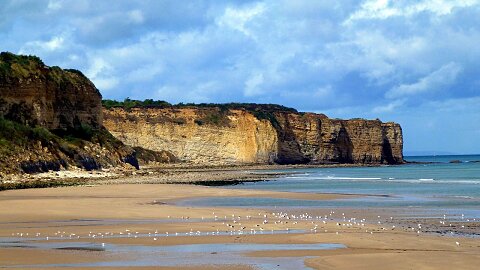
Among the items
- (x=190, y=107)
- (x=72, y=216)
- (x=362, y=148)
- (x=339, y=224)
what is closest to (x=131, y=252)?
(x=339, y=224)

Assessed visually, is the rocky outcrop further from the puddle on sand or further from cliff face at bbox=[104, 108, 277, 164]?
cliff face at bbox=[104, 108, 277, 164]

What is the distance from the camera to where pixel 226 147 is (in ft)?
370

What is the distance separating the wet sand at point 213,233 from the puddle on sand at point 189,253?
0.16 metres

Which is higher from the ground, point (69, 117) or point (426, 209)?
point (69, 117)

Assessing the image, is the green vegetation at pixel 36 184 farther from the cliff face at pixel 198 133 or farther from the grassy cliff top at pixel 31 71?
the cliff face at pixel 198 133

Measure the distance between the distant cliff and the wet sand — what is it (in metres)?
19.5

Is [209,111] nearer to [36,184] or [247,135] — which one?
[247,135]

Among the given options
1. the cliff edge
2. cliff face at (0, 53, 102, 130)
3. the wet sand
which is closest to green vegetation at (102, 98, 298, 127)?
the cliff edge

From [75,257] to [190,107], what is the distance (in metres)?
104

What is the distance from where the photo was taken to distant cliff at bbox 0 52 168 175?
49.1 m

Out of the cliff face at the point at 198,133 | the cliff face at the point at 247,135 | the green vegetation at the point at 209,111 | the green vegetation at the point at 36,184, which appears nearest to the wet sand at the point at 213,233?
the green vegetation at the point at 36,184

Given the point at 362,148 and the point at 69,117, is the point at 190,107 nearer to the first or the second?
the point at 362,148

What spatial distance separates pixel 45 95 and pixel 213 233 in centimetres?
4758

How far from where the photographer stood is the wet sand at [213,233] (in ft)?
42.6
